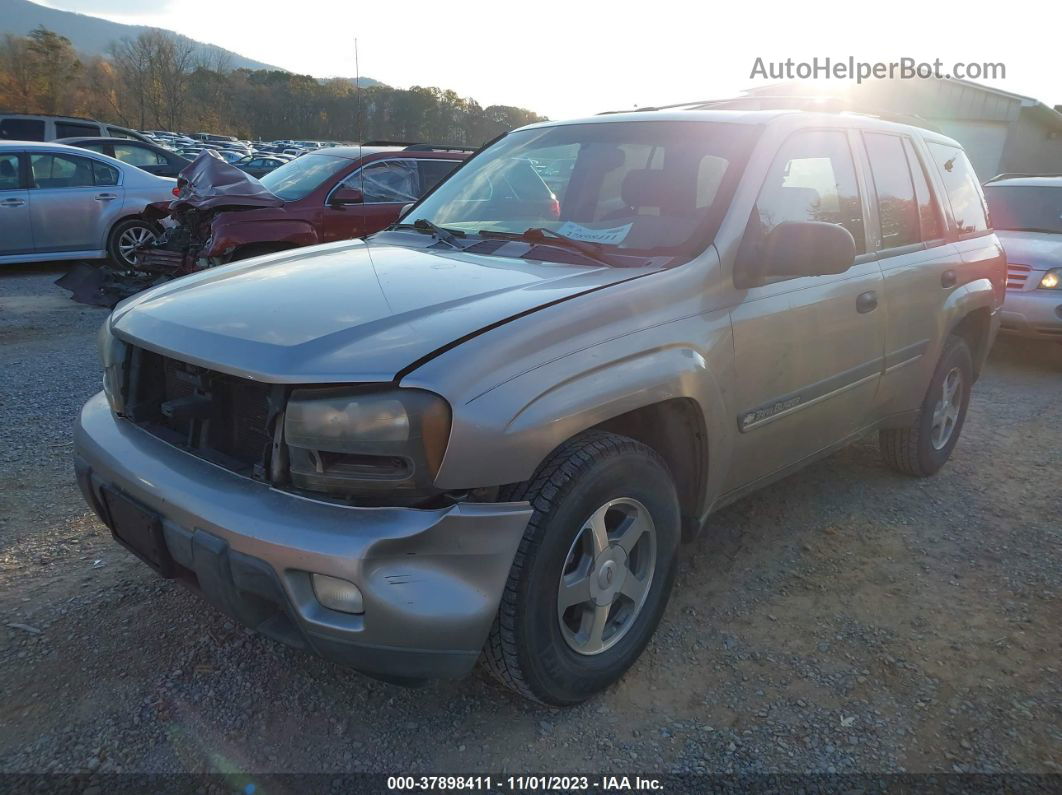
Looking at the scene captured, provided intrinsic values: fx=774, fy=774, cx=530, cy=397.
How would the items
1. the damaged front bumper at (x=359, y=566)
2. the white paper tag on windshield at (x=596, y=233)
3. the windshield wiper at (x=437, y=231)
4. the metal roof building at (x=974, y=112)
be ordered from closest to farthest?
1. the damaged front bumper at (x=359, y=566)
2. the white paper tag on windshield at (x=596, y=233)
3. the windshield wiper at (x=437, y=231)
4. the metal roof building at (x=974, y=112)

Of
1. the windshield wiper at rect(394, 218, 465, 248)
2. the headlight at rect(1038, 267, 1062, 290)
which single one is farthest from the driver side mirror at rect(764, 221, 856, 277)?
the headlight at rect(1038, 267, 1062, 290)

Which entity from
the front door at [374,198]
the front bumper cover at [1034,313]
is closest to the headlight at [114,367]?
the front door at [374,198]

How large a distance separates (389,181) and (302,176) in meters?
0.85

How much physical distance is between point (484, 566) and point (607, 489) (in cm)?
46

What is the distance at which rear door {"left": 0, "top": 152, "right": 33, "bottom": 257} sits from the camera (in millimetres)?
8945

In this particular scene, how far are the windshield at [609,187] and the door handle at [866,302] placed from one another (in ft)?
2.74

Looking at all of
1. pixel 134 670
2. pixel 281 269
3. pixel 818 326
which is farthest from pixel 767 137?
pixel 134 670

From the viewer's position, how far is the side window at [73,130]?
564 inches

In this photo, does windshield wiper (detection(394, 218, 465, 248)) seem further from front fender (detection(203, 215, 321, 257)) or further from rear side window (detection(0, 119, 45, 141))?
rear side window (detection(0, 119, 45, 141))

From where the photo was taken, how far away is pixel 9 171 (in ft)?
29.5

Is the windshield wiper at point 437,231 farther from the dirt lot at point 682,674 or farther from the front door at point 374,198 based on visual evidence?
the front door at point 374,198

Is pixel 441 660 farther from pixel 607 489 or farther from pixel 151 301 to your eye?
pixel 151 301

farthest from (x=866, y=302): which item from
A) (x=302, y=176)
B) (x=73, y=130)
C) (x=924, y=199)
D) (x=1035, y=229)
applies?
(x=73, y=130)

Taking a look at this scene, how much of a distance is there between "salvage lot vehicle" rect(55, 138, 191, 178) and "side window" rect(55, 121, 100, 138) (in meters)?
2.33
